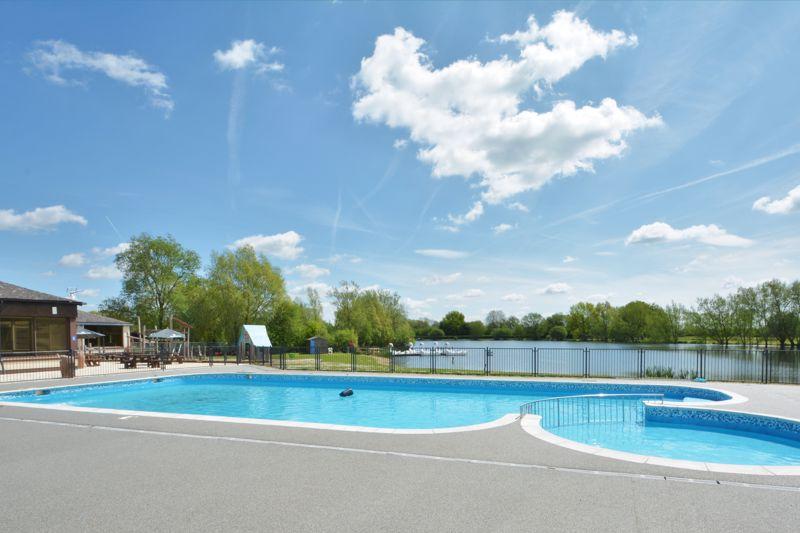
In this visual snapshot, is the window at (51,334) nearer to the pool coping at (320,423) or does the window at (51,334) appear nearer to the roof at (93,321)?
the pool coping at (320,423)

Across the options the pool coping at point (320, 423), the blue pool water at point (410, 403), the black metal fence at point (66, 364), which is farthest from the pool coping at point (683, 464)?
the black metal fence at point (66, 364)

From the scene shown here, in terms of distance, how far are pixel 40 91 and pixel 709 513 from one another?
23466mm

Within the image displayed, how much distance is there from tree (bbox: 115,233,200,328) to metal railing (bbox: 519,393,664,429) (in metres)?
47.7

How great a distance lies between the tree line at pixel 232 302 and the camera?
38531 mm

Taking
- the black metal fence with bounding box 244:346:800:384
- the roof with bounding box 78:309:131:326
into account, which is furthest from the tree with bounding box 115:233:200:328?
the black metal fence with bounding box 244:346:800:384

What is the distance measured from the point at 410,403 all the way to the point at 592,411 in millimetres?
5496

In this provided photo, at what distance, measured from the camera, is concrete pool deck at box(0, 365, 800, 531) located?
4.19 meters

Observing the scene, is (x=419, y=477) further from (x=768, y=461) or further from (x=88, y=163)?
(x=88, y=163)

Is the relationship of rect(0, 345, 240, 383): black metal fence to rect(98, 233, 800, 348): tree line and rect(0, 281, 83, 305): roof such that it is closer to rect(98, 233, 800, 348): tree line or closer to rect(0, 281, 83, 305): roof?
rect(0, 281, 83, 305): roof

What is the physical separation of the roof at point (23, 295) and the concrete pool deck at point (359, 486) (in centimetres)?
1757

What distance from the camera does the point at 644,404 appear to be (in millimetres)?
10852

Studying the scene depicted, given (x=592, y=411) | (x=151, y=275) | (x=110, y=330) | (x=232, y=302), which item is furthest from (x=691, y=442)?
(x=151, y=275)

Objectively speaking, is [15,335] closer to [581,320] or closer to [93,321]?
[93,321]

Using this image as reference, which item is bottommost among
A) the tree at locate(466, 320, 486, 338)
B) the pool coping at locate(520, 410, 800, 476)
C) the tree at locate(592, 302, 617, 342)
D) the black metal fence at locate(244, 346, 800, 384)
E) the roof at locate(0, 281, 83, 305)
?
the tree at locate(466, 320, 486, 338)
